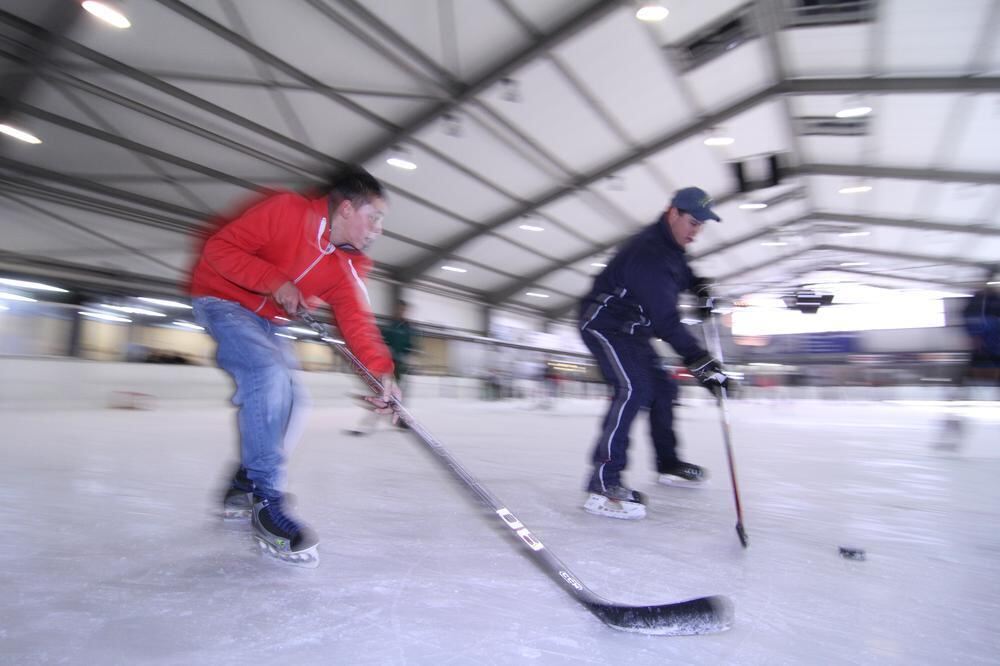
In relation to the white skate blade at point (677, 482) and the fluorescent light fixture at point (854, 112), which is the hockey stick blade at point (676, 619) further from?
the fluorescent light fixture at point (854, 112)

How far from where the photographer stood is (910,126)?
41.0 feet

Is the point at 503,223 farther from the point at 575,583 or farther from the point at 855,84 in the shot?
the point at 575,583

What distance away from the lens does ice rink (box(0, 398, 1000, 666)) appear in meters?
1.13

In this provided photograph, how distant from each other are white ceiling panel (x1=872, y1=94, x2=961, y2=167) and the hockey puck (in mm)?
13115

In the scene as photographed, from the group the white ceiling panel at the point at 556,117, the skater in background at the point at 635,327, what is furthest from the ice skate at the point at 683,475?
the white ceiling panel at the point at 556,117

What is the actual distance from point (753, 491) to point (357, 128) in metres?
10.9

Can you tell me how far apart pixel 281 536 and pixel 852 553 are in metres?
1.82

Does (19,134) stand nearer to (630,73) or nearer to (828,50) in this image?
(630,73)

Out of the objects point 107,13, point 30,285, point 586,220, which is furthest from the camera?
point 586,220

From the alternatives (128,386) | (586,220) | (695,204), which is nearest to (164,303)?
(128,386)

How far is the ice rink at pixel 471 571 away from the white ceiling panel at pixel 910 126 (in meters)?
11.7

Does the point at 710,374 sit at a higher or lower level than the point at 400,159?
lower

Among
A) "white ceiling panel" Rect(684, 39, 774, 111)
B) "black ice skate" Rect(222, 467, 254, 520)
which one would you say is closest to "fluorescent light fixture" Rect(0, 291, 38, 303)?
"black ice skate" Rect(222, 467, 254, 520)

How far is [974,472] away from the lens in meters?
3.57
